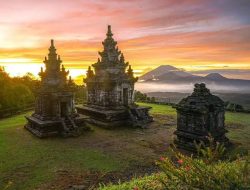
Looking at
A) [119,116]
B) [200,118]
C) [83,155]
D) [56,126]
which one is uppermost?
[200,118]

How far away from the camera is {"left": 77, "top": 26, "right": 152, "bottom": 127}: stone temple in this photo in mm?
26047

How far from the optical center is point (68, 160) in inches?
631

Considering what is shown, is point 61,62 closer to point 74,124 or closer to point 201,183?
point 74,124

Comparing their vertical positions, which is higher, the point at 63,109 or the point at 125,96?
the point at 125,96

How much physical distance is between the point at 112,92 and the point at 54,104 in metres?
5.95

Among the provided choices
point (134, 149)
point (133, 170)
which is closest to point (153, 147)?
point (134, 149)

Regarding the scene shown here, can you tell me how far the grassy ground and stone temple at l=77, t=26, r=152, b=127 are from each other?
1.38 metres

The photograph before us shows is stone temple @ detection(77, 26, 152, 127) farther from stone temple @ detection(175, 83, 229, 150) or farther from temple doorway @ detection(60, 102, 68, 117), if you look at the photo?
stone temple @ detection(175, 83, 229, 150)

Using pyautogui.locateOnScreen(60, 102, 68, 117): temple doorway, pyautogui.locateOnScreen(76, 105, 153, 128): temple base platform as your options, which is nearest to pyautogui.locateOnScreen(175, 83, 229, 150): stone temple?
pyautogui.locateOnScreen(76, 105, 153, 128): temple base platform

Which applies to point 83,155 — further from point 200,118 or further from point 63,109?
point 63,109

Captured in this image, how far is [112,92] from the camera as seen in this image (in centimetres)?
2686

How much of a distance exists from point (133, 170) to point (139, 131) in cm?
938

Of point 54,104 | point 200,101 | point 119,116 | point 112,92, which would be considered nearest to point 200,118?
point 200,101

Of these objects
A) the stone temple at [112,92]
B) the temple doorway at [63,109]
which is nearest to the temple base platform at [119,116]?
the stone temple at [112,92]
